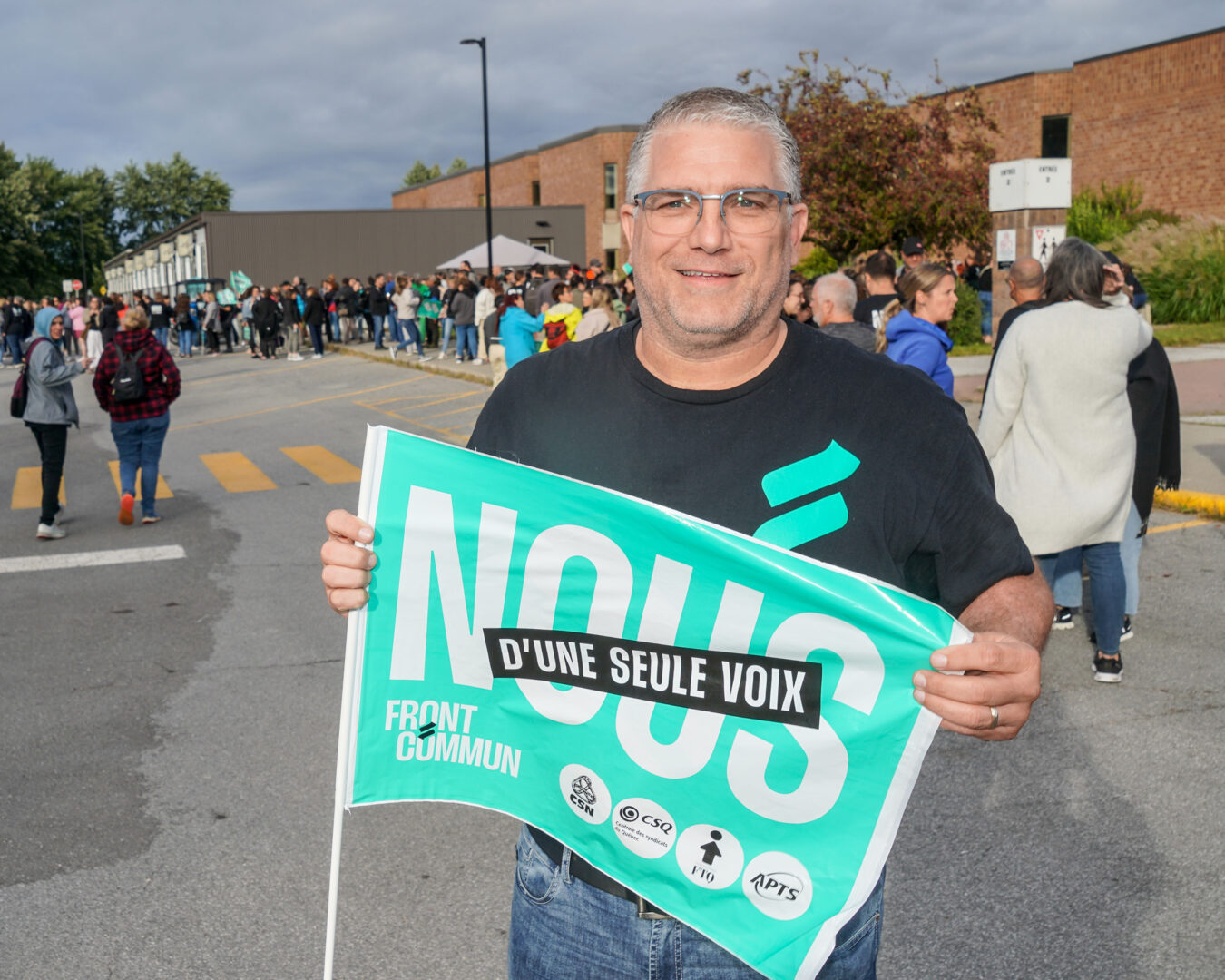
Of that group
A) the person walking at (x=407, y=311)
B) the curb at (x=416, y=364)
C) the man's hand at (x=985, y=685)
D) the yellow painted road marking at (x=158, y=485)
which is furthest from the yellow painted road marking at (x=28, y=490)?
the person walking at (x=407, y=311)

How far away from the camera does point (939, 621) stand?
179 centimetres

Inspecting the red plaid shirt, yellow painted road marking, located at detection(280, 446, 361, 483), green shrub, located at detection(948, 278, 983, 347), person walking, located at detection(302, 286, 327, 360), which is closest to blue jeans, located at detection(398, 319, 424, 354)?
person walking, located at detection(302, 286, 327, 360)

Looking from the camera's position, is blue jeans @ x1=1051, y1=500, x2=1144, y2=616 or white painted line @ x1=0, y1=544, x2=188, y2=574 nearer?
blue jeans @ x1=1051, y1=500, x2=1144, y2=616

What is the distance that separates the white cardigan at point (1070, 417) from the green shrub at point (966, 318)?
15656 millimetres

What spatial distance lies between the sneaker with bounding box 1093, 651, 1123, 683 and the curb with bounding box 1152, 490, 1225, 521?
12.3 ft

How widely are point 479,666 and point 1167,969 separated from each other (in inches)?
95.3

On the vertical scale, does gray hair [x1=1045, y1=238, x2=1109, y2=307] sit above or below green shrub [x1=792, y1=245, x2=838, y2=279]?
below

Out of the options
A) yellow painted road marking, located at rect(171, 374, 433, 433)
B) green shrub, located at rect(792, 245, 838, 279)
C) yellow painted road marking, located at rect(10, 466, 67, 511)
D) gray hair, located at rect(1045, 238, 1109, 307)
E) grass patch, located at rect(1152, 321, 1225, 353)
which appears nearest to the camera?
gray hair, located at rect(1045, 238, 1109, 307)

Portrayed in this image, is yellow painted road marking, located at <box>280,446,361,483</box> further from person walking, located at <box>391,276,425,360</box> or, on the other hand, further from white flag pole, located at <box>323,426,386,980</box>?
person walking, located at <box>391,276,425,360</box>

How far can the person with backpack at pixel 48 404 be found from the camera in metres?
9.34

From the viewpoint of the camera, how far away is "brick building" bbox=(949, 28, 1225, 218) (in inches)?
1241

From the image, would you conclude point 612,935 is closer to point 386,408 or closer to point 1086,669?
point 1086,669

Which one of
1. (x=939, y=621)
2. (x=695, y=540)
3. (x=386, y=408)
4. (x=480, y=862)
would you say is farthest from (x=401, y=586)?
(x=386, y=408)

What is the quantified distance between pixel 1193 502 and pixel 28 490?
1132cm
